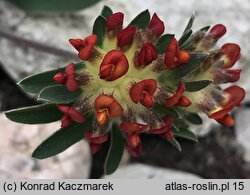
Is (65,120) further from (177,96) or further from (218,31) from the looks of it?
(218,31)

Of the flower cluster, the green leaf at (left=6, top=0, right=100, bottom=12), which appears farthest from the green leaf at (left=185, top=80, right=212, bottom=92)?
the green leaf at (left=6, top=0, right=100, bottom=12)

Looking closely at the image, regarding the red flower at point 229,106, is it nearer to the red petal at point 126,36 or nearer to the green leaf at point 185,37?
the green leaf at point 185,37

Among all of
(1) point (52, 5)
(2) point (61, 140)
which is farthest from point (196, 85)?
(1) point (52, 5)

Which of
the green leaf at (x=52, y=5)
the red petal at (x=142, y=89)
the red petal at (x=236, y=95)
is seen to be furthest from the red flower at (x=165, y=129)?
the green leaf at (x=52, y=5)

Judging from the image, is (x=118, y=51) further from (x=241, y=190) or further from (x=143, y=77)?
(x=241, y=190)

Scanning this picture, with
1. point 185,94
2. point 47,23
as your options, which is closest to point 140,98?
point 185,94

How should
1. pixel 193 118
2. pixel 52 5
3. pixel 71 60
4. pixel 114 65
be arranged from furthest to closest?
pixel 71 60, pixel 52 5, pixel 193 118, pixel 114 65

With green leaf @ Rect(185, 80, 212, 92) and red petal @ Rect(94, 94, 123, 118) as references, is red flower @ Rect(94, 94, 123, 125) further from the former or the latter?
green leaf @ Rect(185, 80, 212, 92)
